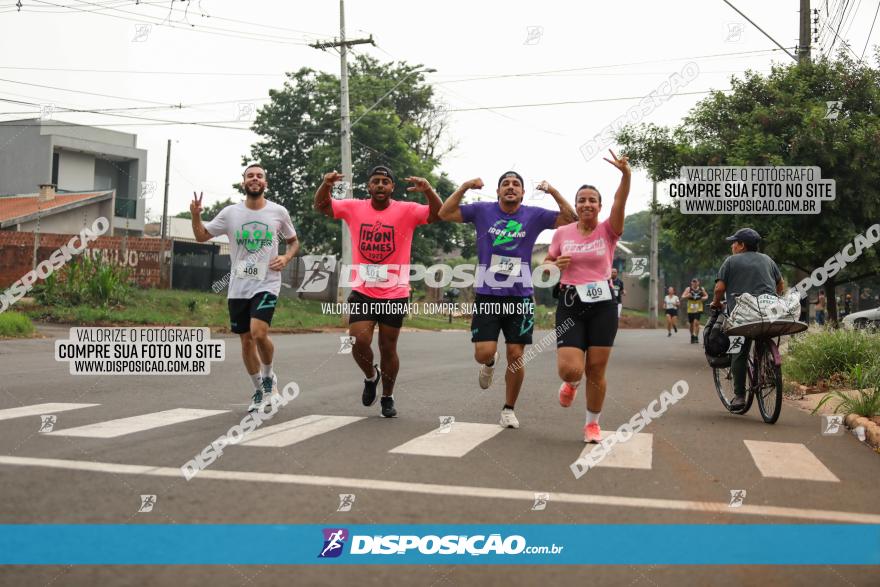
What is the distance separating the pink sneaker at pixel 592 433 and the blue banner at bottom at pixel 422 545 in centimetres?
256

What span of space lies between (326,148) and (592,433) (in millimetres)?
33825

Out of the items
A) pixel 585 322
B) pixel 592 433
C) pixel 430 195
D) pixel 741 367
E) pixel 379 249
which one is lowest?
pixel 592 433

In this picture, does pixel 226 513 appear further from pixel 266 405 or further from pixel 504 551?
pixel 266 405

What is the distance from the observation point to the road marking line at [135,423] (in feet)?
22.0

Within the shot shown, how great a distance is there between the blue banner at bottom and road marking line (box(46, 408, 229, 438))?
106 inches

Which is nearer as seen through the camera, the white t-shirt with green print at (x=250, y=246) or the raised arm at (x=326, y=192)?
the raised arm at (x=326, y=192)

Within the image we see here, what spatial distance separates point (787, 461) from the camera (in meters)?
6.43

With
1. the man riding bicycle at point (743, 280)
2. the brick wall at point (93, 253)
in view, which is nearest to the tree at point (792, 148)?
the man riding bicycle at point (743, 280)

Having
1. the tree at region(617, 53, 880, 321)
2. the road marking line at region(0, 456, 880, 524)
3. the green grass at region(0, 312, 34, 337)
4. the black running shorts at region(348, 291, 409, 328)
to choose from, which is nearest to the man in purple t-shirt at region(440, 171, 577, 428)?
the black running shorts at region(348, 291, 409, 328)

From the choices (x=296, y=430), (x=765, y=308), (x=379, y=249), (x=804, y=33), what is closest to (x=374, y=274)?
(x=379, y=249)

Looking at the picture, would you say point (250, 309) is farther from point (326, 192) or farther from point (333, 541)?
point (333, 541)

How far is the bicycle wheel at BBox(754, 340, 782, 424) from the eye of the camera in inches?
326

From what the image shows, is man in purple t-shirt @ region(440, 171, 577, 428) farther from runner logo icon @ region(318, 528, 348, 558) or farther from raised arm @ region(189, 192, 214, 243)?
runner logo icon @ region(318, 528, 348, 558)

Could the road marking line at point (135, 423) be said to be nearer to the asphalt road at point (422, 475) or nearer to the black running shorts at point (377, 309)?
the asphalt road at point (422, 475)
